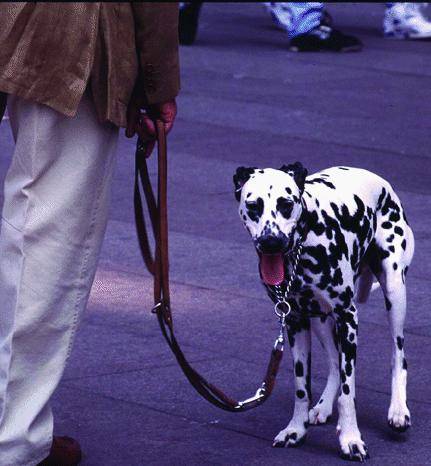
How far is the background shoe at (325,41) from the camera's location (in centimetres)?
1672

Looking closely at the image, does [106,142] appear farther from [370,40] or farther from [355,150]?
[370,40]


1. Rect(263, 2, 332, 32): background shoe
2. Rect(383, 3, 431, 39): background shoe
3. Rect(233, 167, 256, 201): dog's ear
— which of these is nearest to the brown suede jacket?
Rect(233, 167, 256, 201): dog's ear

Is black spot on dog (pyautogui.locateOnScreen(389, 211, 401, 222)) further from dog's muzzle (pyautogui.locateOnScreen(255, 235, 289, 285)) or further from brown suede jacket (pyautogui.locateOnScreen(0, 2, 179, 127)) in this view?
brown suede jacket (pyautogui.locateOnScreen(0, 2, 179, 127))

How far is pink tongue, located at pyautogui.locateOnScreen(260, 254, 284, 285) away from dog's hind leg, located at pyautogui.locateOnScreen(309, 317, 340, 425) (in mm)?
640

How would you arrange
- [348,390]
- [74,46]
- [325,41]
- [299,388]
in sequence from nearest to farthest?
[74,46]
[348,390]
[299,388]
[325,41]

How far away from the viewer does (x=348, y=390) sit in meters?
4.81

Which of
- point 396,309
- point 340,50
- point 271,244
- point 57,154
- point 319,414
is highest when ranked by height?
point 57,154

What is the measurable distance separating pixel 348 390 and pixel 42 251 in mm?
1193

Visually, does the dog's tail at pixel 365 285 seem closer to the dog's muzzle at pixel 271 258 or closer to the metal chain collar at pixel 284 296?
the metal chain collar at pixel 284 296

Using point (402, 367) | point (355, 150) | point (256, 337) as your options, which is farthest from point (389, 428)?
point (355, 150)

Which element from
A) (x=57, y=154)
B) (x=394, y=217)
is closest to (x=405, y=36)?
(x=394, y=217)

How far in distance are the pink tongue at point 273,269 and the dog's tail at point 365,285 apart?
87 centimetres

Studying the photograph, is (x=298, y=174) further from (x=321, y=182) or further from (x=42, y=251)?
(x=42, y=251)

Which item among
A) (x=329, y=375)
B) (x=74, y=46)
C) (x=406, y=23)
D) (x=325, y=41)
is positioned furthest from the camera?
(x=406, y=23)
